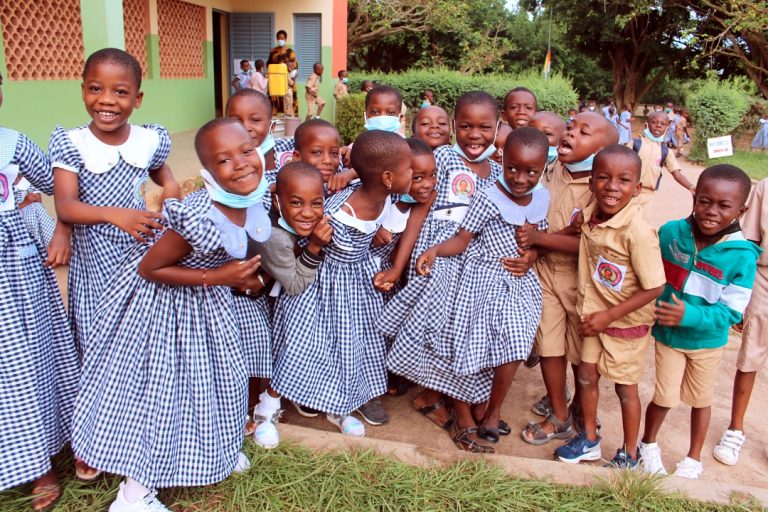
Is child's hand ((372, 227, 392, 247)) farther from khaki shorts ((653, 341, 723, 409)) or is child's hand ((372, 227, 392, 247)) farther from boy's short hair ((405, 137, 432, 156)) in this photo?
khaki shorts ((653, 341, 723, 409))

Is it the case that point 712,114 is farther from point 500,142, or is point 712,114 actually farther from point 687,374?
point 687,374

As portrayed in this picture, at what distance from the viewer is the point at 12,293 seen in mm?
2225

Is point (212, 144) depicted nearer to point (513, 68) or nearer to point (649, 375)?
point (649, 375)

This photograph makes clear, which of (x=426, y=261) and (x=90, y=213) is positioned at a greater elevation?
(x=90, y=213)

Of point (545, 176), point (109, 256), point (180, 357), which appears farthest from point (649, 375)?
point (109, 256)

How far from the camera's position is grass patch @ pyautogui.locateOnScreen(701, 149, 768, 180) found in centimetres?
1573

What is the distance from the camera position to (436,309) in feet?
9.90

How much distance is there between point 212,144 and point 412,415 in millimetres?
1899

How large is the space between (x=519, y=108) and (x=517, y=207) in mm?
1328

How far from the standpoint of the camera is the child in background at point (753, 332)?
3.05 m

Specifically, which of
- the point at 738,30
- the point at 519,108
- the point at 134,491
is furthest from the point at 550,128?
the point at 738,30

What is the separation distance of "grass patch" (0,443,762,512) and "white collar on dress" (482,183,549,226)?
1.12m

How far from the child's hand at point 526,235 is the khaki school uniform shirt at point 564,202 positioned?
0.73 ft

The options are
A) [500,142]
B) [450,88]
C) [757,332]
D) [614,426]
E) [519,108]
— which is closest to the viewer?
[757,332]
